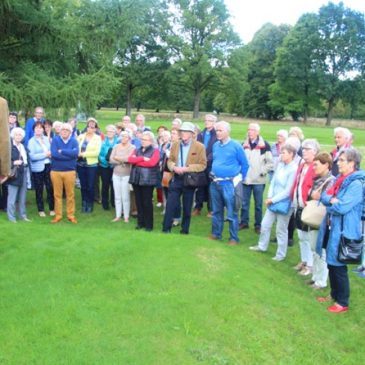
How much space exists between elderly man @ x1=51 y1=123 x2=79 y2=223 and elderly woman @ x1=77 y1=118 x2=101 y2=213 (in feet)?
2.91

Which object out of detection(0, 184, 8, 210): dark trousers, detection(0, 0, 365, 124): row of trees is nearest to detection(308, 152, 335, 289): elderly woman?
detection(0, 184, 8, 210): dark trousers

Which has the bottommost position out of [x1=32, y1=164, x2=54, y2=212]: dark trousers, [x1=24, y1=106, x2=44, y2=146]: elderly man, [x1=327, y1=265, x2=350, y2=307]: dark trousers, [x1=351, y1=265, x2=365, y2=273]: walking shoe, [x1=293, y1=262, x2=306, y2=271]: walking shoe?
[x1=351, y1=265, x2=365, y2=273]: walking shoe

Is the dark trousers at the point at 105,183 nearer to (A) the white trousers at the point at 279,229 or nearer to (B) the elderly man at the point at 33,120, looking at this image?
(B) the elderly man at the point at 33,120

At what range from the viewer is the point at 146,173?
9.45 m

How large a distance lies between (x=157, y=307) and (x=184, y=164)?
4.07 meters

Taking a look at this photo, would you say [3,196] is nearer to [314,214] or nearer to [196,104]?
[314,214]

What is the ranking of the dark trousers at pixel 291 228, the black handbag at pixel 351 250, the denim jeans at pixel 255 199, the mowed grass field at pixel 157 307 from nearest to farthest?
the mowed grass field at pixel 157 307, the black handbag at pixel 351 250, the dark trousers at pixel 291 228, the denim jeans at pixel 255 199

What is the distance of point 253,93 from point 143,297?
2751 inches

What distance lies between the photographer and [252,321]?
5.39 m

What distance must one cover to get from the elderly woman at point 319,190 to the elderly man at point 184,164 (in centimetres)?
253

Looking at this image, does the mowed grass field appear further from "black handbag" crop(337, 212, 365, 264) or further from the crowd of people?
"black handbag" crop(337, 212, 365, 264)

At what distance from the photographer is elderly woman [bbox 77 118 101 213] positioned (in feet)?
36.1

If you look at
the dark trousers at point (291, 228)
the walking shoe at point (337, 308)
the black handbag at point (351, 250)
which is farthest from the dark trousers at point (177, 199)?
the black handbag at point (351, 250)

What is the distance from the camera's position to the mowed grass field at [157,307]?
14.9 feet
